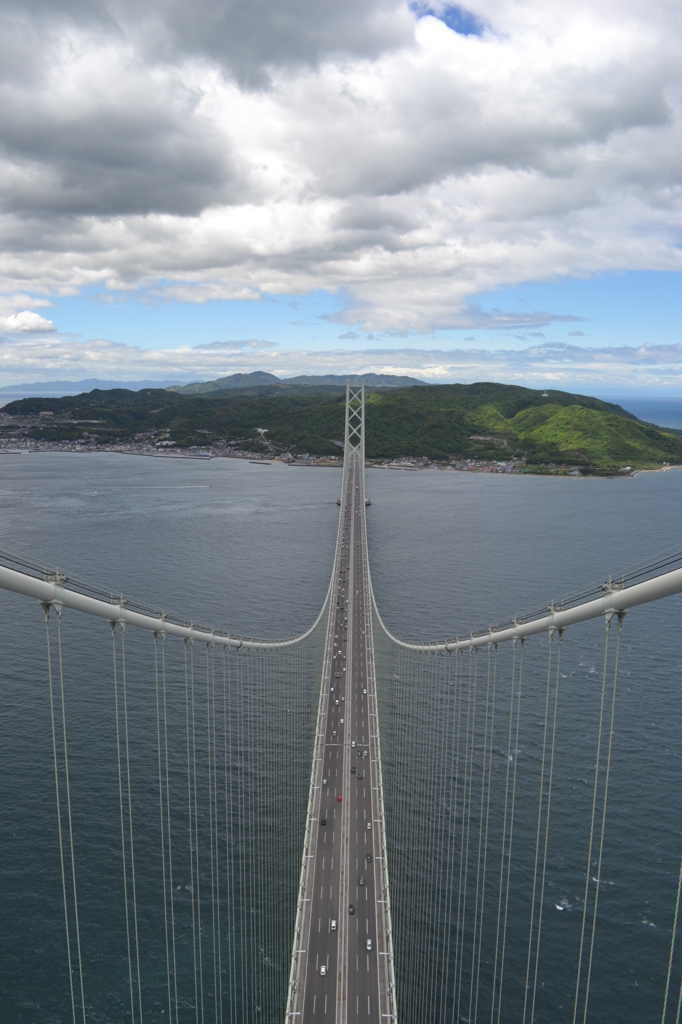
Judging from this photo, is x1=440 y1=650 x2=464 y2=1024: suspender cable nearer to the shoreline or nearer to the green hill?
the shoreline

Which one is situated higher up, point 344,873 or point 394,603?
point 394,603

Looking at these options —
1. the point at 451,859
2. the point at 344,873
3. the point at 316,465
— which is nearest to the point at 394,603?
the point at 451,859

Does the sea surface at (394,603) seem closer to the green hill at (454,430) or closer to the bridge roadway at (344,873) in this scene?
the bridge roadway at (344,873)

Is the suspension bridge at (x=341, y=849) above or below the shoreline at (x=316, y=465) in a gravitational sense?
below

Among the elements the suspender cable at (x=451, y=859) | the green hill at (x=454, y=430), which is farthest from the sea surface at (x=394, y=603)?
the green hill at (x=454, y=430)

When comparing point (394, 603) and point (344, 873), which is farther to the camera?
point (394, 603)

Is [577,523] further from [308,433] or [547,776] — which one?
[308,433]

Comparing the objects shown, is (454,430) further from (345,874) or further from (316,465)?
(345,874)
